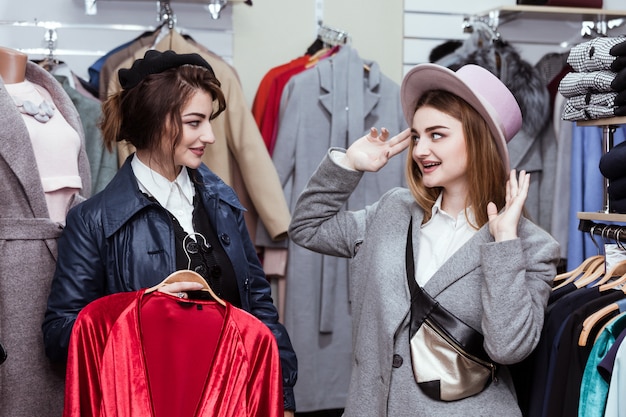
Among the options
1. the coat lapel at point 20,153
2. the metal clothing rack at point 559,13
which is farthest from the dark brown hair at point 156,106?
the metal clothing rack at point 559,13

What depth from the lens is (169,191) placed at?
7.00ft

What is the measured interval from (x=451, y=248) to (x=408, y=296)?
165 millimetres

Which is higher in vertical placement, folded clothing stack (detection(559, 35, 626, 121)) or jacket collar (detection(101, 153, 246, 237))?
folded clothing stack (detection(559, 35, 626, 121))

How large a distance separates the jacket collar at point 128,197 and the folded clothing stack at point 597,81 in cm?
102

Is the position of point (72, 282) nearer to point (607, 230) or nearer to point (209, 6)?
point (607, 230)

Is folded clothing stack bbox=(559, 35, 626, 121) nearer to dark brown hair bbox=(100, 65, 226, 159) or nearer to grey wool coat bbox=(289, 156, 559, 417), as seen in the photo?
grey wool coat bbox=(289, 156, 559, 417)

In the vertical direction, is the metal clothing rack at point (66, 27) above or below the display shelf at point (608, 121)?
above

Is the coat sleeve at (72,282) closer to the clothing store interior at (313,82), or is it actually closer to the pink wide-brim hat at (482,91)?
the pink wide-brim hat at (482,91)

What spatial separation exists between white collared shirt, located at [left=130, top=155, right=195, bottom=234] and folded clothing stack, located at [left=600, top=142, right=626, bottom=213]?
1.14 metres

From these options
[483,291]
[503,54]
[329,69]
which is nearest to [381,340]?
[483,291]

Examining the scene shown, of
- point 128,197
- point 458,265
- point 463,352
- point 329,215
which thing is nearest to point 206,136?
point 128,197

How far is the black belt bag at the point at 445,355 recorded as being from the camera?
1.81 m

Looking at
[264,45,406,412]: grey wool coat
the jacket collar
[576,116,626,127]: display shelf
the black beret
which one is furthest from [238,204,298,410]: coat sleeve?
[264,45,406,412]: grey wool coat

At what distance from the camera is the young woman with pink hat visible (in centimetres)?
177
